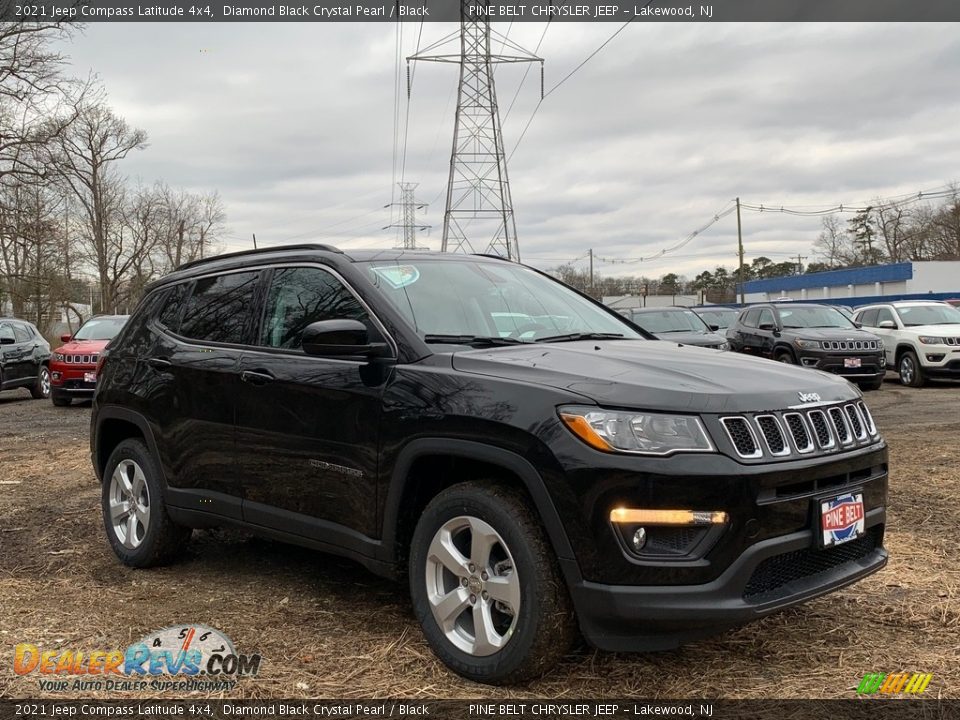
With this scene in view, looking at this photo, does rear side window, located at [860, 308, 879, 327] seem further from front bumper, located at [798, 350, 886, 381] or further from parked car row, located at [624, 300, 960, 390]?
front bumper, located at [798, 350, 886, 381]

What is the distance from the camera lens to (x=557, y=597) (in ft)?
9.59

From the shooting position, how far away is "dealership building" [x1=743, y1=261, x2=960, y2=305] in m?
54.8

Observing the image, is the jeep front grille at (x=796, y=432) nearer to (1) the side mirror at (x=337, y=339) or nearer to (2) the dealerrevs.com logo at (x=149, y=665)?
(1) the side mirror at (x=337, y=339)

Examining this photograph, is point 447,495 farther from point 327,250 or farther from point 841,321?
point 841,321

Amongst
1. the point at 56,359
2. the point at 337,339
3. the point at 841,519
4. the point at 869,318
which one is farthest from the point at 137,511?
the point at 869,318

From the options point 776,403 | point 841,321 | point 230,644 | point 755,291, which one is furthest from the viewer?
point 755,291

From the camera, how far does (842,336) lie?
48.1 ft

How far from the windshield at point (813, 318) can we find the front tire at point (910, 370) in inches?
46.4

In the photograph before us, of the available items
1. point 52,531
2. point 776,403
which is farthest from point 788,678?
point 52,531

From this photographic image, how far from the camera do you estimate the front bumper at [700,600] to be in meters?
2.78

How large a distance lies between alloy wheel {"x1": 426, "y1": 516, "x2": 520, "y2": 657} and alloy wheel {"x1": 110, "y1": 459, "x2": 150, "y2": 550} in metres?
2.28

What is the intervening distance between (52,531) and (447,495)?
3.86 meters

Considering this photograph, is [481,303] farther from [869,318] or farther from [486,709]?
[869,318]

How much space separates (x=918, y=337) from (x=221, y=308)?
14264 mm
